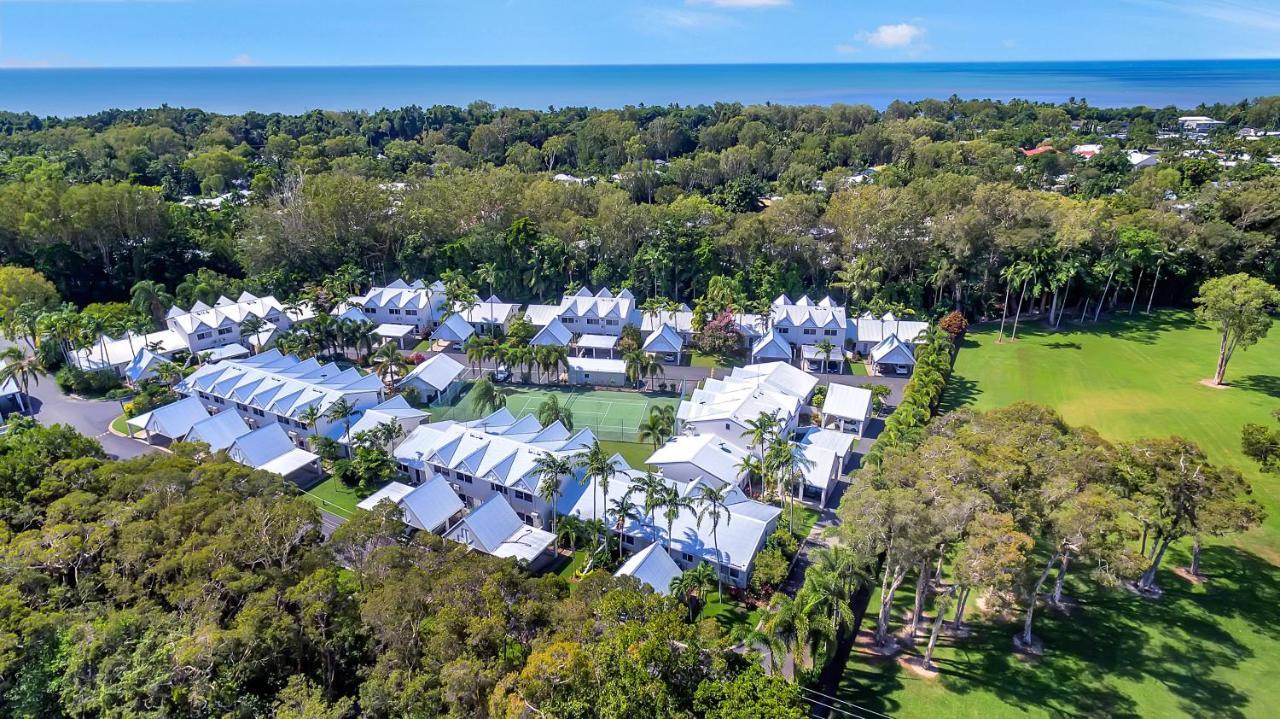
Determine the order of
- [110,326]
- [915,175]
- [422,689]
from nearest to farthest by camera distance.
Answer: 1. [422,689]
2. [110,326]
3. [915,175]

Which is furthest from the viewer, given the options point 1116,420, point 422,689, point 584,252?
point 584,252

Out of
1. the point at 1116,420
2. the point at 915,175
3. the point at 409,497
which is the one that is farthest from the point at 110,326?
the point at 915,175

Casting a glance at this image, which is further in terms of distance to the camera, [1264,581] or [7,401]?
[7,401]

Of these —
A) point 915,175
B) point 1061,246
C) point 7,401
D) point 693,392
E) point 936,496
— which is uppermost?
point 915,175

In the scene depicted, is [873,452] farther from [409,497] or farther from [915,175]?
[915,175]

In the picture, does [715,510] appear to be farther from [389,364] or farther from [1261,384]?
[1261,384]

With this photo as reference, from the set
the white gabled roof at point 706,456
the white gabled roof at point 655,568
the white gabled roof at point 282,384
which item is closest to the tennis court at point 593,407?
the white gabled roof at point 706,456

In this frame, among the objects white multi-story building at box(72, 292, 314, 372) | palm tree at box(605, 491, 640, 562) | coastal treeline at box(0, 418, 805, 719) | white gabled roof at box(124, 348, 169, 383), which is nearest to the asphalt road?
white gabled roof at box(124, 348, 169, 383)
